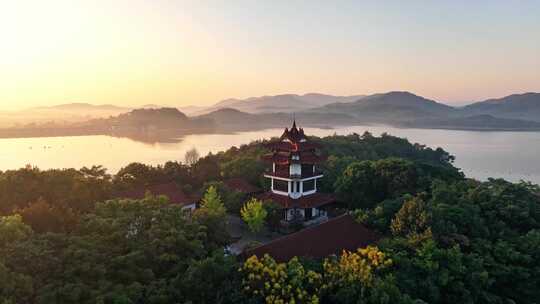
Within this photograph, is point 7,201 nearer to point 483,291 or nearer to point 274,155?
point 274,155

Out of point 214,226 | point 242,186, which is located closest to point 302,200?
point 242,186

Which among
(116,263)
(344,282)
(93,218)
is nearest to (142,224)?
(93,218)

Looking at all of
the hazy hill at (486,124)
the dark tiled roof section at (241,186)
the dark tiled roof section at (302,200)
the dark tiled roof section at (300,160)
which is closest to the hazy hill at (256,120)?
the hazy hill at (486,124)

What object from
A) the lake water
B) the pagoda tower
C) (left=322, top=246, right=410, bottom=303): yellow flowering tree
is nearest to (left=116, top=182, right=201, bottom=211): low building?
the pagoda tower

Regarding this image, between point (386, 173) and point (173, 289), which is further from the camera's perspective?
point (386, 173)

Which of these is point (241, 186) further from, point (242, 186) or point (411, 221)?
point (411, 221)

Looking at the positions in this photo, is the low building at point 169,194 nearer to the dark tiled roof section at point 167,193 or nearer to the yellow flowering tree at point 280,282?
the dark tiled roof section at point 167,193

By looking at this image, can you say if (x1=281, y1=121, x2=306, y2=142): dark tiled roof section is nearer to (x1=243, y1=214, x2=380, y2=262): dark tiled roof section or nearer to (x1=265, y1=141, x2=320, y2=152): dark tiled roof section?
(x1=265, y1=141, x2=320, y2=152): dark tiled roof section

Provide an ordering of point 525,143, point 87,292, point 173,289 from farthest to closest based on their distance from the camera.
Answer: point 525,143, point 173,289, point 87,292
